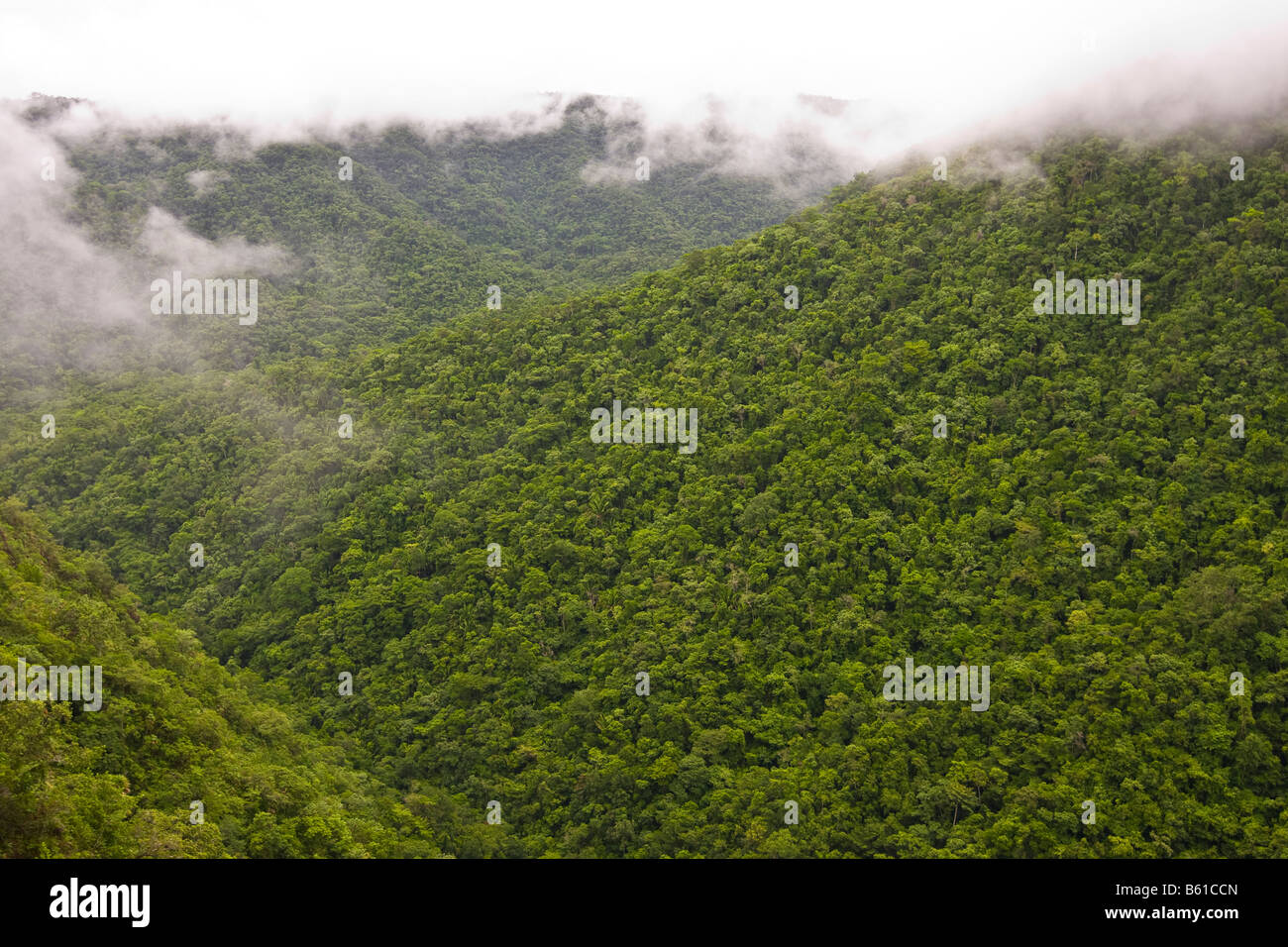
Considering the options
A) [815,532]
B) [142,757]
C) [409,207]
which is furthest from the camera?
[409,207]

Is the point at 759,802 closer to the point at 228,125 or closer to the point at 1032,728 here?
the point at 1032,728

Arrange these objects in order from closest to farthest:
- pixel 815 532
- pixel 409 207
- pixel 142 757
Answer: pixel 142 757, pixel 815 532, pixel 409 207

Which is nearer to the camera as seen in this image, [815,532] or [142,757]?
[142,757]

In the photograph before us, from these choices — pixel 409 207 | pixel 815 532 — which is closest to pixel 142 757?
pixel 815 532

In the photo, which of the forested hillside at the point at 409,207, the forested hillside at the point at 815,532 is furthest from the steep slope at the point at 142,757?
the forested hillside at the point at 409,207

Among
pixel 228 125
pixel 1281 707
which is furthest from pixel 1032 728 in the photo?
pixel 228 125

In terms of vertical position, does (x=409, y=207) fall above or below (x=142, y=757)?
above

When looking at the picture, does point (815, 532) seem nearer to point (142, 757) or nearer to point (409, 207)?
point (142, 757)

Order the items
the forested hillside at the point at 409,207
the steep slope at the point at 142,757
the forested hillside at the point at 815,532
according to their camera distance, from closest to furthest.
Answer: the steep slope at the point at 142,757, the forested hillside at the point at 815,532, the forested hillside at the point at 409,207

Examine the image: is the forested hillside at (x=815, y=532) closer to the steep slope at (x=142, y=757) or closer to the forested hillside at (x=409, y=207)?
the steep slope at (x=142, y=757)
